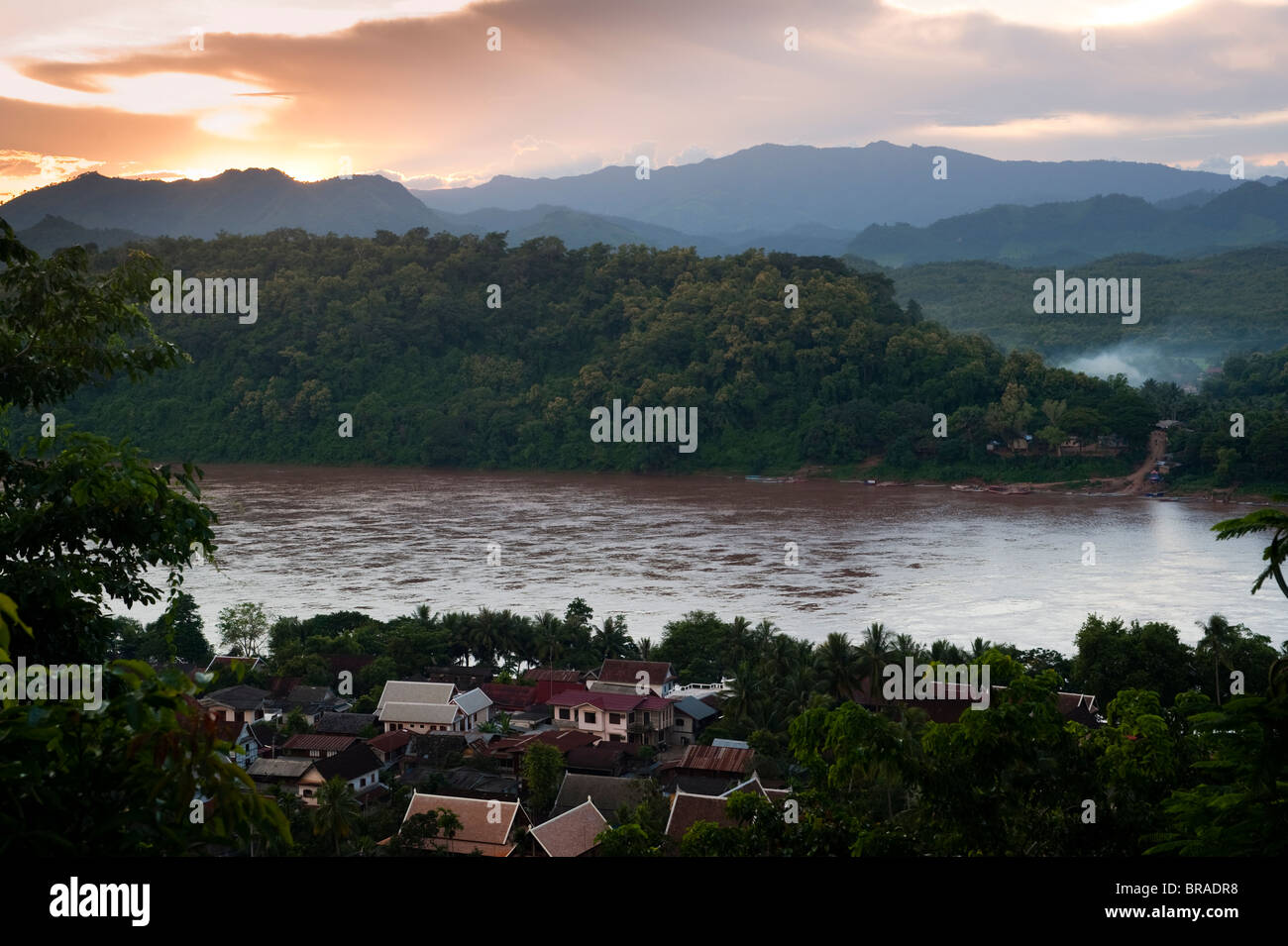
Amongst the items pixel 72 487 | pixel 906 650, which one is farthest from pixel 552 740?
pixel 72 487

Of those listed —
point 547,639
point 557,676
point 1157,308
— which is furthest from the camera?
point 1157,308

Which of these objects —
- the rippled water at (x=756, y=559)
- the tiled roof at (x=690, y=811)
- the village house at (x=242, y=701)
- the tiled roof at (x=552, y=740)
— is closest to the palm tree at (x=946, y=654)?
the rippled water at (x=756, y=559)

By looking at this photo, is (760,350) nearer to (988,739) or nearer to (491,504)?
(491,504)

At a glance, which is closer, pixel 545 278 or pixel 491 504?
pixel 491 504

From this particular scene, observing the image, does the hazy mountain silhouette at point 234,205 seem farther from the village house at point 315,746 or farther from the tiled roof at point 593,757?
the tiled roof at point 593,757

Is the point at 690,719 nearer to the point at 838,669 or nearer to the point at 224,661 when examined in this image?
the point at 838,669
